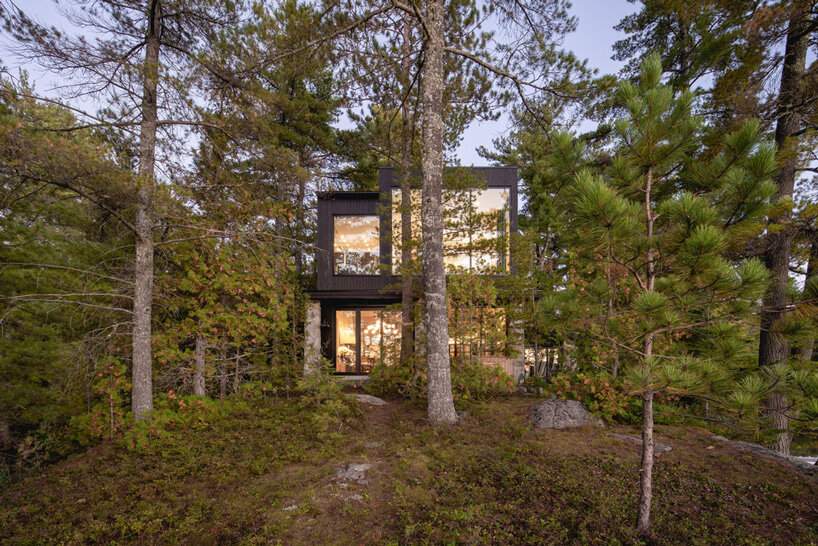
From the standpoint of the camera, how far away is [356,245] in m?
10.8

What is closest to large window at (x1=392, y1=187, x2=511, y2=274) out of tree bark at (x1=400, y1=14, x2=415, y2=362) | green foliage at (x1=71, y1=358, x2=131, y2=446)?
tree bark at (x1=400, y1=14, x2=415, y2=362)

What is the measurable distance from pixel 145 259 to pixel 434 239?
4.75m

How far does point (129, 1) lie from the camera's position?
489 cm

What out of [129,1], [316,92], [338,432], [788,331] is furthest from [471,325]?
[316,92]

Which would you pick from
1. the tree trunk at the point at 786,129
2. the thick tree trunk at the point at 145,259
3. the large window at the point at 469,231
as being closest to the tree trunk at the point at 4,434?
the thick tree trunk at the point at 145,259

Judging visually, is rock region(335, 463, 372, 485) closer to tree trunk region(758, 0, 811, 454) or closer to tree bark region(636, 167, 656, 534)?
tree bark region(636, 167, 656, 534)

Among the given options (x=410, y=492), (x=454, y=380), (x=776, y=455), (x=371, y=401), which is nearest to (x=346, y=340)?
(x=371, y=401)

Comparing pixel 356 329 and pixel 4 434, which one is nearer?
pixel 4 434

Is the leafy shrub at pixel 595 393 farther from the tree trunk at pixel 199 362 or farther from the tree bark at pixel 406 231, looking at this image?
the tree trunk at pixel 199 362

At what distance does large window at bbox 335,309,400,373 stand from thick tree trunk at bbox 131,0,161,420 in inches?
253

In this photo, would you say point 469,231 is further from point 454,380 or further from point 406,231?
point 454,380

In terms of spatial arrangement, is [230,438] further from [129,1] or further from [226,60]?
[129,1]

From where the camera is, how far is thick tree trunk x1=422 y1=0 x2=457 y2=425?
5.34m

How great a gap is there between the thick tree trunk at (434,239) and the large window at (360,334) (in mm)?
5728
